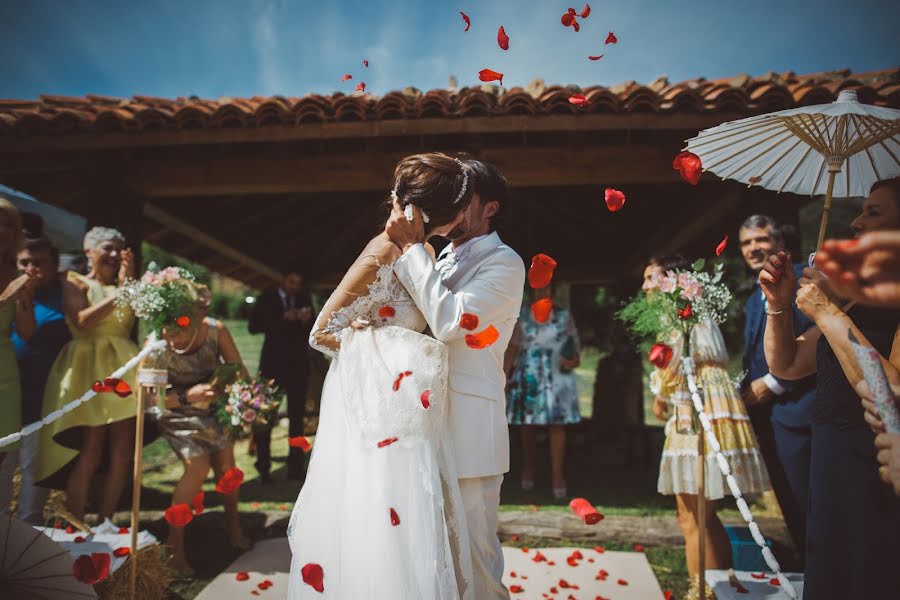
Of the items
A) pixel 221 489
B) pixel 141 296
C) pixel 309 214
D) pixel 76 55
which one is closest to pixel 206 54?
pixel 309 214

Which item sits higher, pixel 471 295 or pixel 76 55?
pixel 76 55

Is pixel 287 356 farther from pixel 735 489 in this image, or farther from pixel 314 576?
pixel 735 489

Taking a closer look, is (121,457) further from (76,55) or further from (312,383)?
(76,55)

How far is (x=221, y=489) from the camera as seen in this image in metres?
3.27

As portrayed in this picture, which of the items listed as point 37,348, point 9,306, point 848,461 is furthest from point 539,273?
point 37,348

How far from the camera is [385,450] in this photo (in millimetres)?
1815

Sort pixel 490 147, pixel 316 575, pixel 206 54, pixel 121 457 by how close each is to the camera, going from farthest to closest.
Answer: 1. pixel 206 54
2. pixel 490 147
3. pixel 121 457
4. pixel 316 575

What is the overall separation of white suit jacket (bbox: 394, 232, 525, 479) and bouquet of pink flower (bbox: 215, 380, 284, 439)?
6.68 ft

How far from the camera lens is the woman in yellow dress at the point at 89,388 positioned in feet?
12.2

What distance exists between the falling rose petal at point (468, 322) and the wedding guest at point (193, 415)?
2.24 meters

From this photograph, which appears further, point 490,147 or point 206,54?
point 206,54

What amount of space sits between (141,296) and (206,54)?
5.40m

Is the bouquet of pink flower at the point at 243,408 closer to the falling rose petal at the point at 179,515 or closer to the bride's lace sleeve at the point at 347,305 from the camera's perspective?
the falling rose petal at the point at 179,515

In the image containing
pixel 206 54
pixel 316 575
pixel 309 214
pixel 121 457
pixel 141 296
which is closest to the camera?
pixel 316 575
